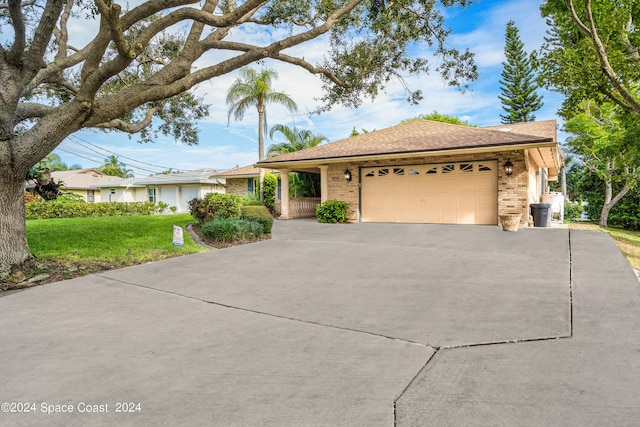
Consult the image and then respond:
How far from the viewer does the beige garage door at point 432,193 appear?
13.1 meters

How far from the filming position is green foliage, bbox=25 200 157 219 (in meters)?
18.6

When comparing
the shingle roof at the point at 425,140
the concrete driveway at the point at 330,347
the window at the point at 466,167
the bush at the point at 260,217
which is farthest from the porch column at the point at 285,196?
the concrete driveway at the point at 330,347

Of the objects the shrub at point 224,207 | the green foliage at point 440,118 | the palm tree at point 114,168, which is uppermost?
the green foliage at point 440,118

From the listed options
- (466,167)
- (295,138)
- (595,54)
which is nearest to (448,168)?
(466,167)

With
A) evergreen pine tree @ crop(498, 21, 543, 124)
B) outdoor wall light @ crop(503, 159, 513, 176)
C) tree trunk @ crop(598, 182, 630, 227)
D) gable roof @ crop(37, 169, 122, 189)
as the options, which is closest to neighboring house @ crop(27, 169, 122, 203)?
gable roof @ crop(37, 169, 122, 189)

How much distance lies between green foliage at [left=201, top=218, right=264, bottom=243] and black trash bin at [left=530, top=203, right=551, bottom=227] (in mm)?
9547

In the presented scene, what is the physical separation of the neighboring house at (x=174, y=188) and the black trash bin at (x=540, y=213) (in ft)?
68.9

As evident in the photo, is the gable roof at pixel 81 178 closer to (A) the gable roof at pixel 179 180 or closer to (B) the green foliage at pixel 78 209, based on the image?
(A) the gable roof at pixel 179 180

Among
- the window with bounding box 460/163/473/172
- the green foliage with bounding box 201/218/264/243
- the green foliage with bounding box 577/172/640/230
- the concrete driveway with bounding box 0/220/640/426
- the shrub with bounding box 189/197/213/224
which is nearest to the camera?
the concrete driveway with bounding box 0/220/640/426

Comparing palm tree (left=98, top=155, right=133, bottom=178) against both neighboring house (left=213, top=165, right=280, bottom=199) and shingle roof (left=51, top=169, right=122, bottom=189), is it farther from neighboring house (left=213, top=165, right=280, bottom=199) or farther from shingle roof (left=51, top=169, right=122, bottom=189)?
neighboring house (left=213, top=165, right=280, bottom=199)

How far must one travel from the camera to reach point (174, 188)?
30.2 m

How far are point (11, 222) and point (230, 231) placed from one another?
474 centimetres

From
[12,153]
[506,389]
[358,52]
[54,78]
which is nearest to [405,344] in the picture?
[506,389]

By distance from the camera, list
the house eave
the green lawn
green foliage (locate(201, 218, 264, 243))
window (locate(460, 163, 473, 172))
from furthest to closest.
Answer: window (locate(460, 163, 473, 172)) < the house eave < green foliage (locate(201, 218, 264, 243)) < the green lawn
